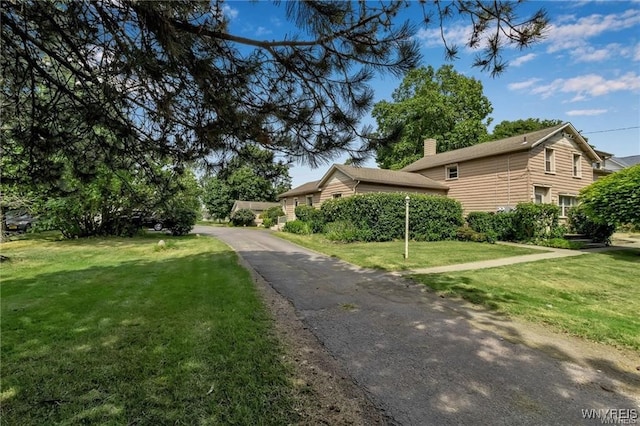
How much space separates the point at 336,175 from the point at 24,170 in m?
17.8

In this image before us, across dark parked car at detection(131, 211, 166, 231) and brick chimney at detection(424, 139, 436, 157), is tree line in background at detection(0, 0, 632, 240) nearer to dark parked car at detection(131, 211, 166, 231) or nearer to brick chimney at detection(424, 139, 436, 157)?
dark parked car at detection(131, 211, 166, 231)

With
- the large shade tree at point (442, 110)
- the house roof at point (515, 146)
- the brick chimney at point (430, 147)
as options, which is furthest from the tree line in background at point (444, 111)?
the house roof at point (515, 146)

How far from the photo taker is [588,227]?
1661 centimetres

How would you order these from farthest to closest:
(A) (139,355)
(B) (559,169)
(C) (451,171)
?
(C) (451,171) < (B) (559,169) < (A) (139,355)

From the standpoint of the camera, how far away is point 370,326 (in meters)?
4.50

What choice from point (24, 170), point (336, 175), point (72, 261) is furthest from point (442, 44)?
point (336, 175)

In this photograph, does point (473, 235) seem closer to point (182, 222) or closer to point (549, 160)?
point (549, 160)

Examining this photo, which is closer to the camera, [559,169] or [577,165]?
[559,169]

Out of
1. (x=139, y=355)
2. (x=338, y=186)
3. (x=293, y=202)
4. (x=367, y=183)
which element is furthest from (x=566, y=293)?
(x=293, y=202)

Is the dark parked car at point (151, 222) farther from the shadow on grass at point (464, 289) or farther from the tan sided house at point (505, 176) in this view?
the shadow on grass at point (464, 289)

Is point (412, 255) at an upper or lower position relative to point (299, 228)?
lower

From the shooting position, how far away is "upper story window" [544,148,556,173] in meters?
18.1

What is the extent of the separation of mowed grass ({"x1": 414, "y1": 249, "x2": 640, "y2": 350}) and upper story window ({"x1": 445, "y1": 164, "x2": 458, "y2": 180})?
Result: 12064 millimetres

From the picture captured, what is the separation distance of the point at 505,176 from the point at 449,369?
1793cm
